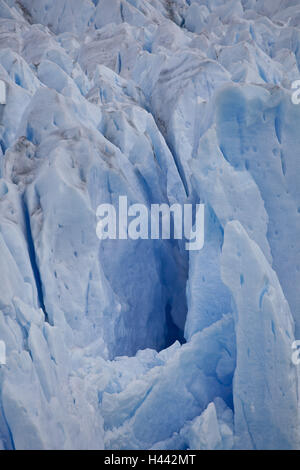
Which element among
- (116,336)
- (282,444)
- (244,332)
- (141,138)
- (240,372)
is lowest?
(116,336)

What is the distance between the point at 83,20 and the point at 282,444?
34.8 ft

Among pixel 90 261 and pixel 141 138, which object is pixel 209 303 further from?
pixel 141 138

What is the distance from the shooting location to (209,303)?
3205 mm

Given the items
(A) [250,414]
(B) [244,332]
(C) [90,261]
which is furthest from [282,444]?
(C) [90,261]

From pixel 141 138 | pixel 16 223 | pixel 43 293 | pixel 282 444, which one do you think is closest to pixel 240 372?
pixel 282 444

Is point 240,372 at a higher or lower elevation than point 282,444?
higher

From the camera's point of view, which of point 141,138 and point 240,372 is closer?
point 240,372

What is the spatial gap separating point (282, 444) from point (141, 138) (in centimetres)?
291

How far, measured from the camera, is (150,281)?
13.1 ft

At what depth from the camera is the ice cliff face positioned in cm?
259

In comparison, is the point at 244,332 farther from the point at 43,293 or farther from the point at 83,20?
the point at 83,20

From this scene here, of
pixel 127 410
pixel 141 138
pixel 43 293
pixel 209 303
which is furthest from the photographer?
pixel 141 138

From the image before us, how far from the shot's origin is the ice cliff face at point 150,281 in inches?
102

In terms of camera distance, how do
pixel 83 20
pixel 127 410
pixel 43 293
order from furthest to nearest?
1. pixel 83 20
2. pixel 43 293
3. pixel 127 410
